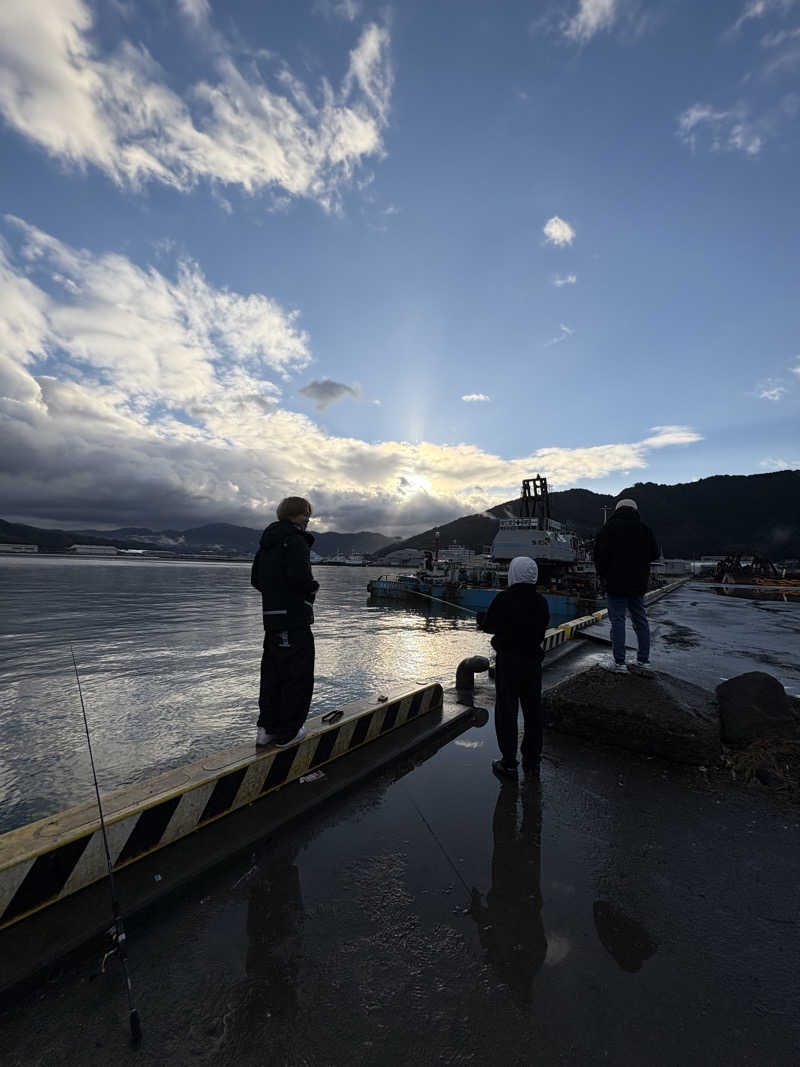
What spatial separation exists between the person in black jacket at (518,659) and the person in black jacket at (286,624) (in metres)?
1.84

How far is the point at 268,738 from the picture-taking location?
4.06 metres

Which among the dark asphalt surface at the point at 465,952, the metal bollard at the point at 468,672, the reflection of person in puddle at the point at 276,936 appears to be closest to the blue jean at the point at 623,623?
the dark asphalt surface at the point at 465,952

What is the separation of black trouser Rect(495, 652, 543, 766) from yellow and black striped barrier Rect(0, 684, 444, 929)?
1.64 m

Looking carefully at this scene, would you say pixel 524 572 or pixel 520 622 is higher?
pixel 524 572

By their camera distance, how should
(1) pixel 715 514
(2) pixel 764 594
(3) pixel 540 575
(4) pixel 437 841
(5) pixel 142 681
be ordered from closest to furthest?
(4) pixel 437 841 < (5) pixel 142 681 < (2) pixel 764 594 < (3) pixel 540 575 < (1) pixel 715 514

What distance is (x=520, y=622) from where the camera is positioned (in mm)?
4336

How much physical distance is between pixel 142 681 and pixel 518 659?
389 inches

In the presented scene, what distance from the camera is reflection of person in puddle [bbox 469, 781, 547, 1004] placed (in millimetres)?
2219

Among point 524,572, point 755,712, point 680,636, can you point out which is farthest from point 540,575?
point 524,572

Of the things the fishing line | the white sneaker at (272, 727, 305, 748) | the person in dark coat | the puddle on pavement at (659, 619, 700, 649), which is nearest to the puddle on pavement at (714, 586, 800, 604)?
the puddle on pavement at (659, 619, 700, 649)

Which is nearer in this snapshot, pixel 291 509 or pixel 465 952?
pixel 465 952

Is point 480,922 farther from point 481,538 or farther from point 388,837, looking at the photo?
point 481,538

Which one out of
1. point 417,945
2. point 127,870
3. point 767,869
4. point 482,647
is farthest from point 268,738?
point 482,647

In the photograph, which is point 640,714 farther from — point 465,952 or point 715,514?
point 715,514
